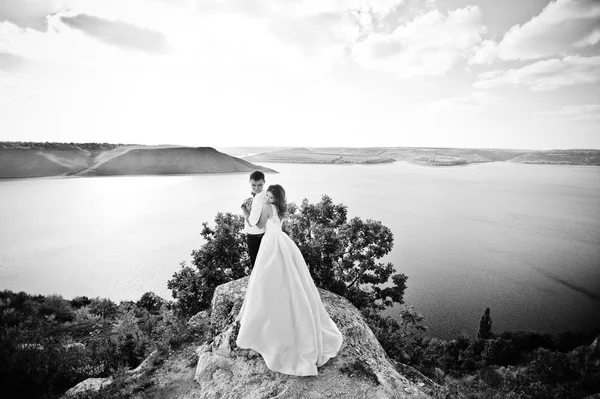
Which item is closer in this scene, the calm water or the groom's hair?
the groom's hair

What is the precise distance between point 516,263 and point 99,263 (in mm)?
56656

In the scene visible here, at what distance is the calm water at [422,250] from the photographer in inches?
1240

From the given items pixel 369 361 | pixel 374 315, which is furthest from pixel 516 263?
pixel 369 361

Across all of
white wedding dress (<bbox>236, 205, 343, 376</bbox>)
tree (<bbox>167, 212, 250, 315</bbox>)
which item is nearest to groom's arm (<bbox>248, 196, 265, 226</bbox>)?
white wedding dress (<bbox>236, 205, 343, 376</bbox>)

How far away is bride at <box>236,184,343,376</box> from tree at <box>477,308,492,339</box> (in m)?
29.6

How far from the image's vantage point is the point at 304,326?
547 centimetres

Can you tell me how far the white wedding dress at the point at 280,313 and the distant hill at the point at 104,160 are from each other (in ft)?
489

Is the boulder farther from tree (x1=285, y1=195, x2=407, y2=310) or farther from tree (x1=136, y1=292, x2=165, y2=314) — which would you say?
tree (x1=136, y1=292, x2=165, y2=314)

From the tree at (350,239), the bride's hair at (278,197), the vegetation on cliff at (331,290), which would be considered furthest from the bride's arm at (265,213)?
the tree at (350,239)

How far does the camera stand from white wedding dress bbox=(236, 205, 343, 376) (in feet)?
17.9

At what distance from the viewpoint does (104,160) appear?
5399 inches

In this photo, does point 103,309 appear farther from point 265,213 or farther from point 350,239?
point 265,213

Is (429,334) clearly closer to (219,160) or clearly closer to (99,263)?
(99,263)

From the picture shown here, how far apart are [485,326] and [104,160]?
15938 cm
